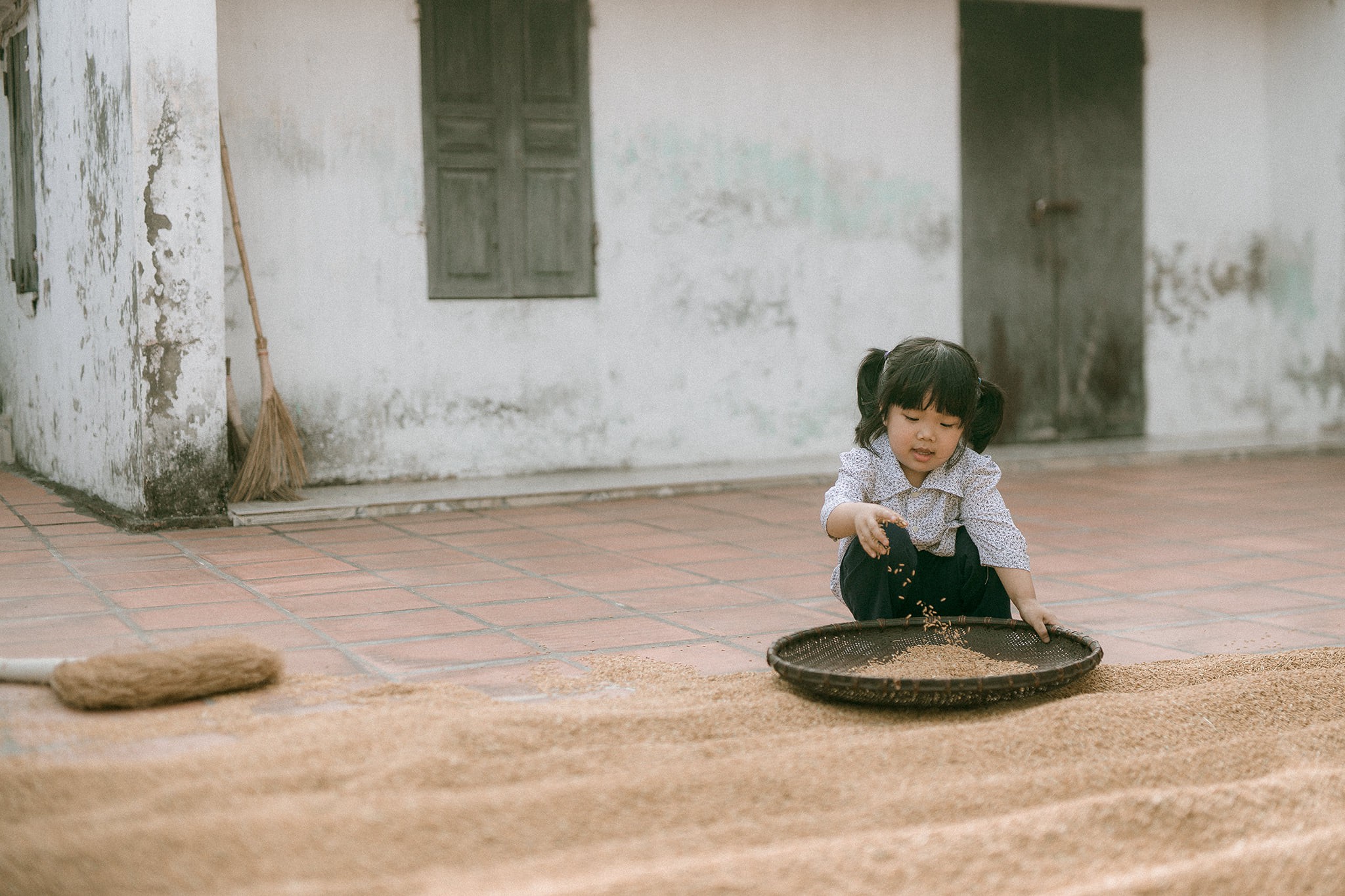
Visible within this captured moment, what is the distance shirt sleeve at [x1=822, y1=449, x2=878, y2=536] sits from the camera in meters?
3.05

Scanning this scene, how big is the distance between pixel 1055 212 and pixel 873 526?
575 cm

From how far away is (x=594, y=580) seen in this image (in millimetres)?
4328

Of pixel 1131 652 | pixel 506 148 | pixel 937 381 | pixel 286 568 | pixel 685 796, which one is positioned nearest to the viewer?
pixel 685 796

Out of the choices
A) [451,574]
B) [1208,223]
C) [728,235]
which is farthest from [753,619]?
[1208,223]

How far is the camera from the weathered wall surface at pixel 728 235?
6.45 meters

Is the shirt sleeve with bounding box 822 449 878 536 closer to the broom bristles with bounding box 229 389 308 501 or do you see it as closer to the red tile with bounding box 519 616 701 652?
the red tile with bounding box 519 616 701 652

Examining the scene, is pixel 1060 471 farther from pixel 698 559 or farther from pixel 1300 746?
pixel 1300 746

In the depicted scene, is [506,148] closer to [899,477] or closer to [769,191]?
[769,191]

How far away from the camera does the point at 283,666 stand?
9.77ft

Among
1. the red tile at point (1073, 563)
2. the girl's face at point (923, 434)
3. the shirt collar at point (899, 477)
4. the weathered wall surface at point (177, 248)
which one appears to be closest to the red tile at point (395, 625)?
the shirt collar at point (899, 477)

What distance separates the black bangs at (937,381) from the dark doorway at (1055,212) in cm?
496

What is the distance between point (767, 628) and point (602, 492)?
9.02 ft

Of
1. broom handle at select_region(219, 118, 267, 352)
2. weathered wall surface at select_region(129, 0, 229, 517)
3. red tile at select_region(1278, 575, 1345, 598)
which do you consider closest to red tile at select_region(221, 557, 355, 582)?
weathered wall surface at select_region(129, 0, 229, 517)

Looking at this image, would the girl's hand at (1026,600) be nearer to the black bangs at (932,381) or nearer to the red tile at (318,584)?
the black bangs at (932,381)
